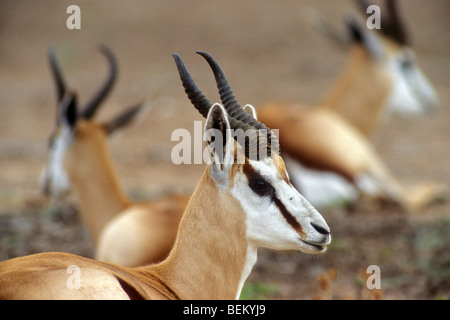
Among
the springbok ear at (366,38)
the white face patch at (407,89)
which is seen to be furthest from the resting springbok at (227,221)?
the white face patch at (407,89)

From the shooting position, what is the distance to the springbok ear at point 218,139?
136 inches

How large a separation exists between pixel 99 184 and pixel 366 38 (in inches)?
185

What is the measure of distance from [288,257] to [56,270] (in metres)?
4.15

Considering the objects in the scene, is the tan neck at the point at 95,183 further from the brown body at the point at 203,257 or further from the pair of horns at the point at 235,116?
the pair of horns at the point at 235,116

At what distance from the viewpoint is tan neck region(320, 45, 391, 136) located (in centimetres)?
966

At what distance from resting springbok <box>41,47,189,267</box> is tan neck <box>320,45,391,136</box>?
334 cm

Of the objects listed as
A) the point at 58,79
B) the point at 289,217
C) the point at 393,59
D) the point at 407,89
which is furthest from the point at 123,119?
the point at 407,89

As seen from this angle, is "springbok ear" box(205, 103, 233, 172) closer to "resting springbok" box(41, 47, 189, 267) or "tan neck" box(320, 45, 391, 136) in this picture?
"resting springbok" box(41, 47, 189, 267)

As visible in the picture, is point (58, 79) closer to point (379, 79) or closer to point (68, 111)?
point (68, 111)

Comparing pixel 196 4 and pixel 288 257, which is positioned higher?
pixel 196 4

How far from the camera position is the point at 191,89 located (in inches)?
143

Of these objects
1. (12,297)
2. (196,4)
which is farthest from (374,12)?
(196,4)

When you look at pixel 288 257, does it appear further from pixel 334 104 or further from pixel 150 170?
pixel 150 170

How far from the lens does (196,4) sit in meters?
21.1
